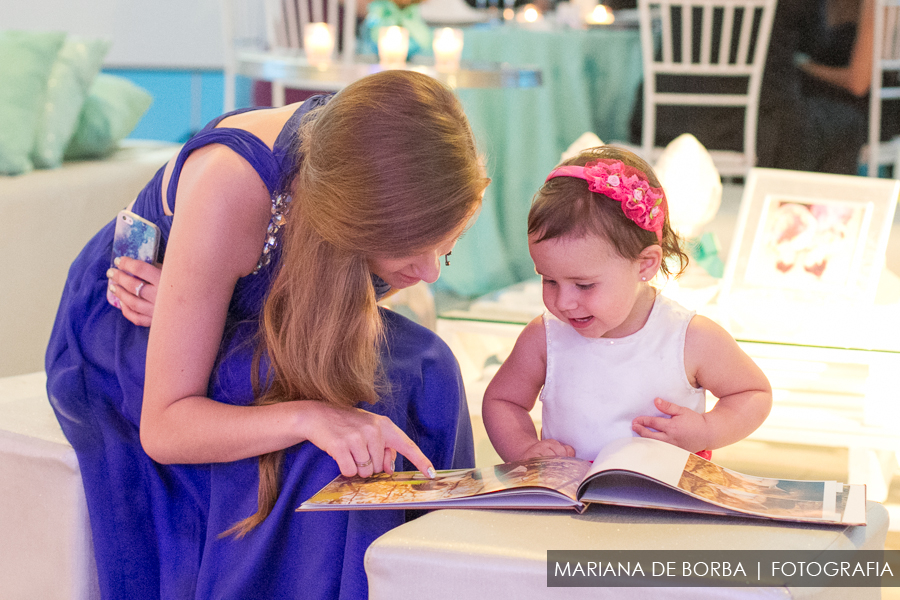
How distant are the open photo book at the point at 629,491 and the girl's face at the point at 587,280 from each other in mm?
202

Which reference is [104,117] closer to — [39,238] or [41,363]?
[39,238]

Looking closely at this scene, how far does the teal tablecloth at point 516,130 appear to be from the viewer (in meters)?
2.75

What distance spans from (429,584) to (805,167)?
301 cm

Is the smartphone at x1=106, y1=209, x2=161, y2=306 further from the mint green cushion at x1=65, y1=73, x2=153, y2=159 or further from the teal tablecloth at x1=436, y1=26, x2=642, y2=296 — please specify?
the teal tablecloth at x1=436, y1=26, x2=642, y2=296

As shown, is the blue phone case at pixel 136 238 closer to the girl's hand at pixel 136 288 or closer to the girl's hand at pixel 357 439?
the girl's hand at pixel 136 288

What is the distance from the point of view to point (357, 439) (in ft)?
2.75

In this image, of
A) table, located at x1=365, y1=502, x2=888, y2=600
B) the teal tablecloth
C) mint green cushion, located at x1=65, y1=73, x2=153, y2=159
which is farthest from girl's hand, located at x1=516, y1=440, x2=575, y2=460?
the teal tablecloth

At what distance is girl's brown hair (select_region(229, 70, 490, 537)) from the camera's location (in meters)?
0.81

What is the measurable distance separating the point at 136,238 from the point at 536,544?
2.00ft

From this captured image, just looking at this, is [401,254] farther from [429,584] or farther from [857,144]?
[857,144]

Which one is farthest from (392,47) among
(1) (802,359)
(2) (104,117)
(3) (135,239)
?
(1) (802,359)

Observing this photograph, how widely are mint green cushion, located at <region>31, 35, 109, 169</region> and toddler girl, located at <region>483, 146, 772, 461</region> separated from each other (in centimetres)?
119

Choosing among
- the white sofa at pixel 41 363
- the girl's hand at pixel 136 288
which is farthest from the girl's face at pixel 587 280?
the white sofa at pixel 41 363

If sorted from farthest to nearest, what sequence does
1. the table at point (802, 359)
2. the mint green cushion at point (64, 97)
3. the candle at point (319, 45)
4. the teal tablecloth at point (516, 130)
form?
the teal tablecloth at point (516, 130), the candle at point (319, 45), the mint green cushion at point (64, 97), the table at point (802, 359)
